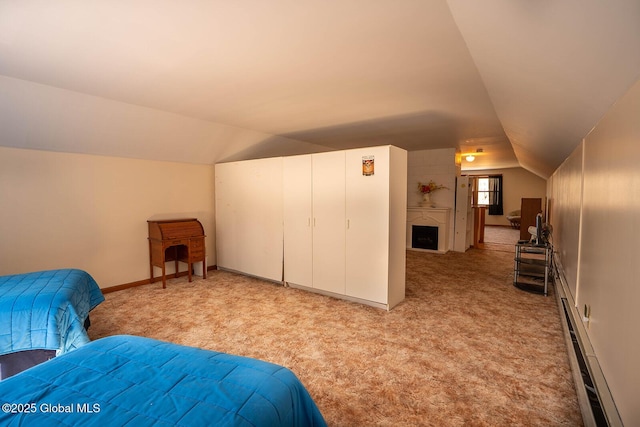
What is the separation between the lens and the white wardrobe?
356 centimetres

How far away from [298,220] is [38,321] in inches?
112

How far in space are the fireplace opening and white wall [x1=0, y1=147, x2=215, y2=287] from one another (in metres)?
4.90

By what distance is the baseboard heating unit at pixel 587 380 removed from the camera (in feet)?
5.15

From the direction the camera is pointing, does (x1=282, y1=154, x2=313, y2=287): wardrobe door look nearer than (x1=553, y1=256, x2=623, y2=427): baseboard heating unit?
No

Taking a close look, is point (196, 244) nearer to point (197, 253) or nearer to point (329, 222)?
point (197, 253)

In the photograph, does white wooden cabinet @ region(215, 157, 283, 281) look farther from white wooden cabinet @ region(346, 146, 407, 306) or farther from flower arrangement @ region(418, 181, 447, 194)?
flower arrangement @ region(418, 181, 447, 194)

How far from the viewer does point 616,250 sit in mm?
1647

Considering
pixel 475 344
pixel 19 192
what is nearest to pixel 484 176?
pixel 475 344

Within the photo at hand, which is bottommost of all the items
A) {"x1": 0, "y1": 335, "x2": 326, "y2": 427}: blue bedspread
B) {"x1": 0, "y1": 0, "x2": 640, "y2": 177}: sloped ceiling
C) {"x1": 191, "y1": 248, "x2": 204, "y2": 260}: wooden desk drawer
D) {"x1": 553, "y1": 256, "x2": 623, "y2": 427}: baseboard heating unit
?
{"x1": 553, "y1": 256, "x2": 623, "y2": 427}: baseboard heating unit

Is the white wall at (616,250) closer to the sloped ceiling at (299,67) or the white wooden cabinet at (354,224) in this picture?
the sloped ceiling at (299,67)

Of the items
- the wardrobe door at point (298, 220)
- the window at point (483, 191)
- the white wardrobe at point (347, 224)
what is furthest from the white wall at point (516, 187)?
the wardrobe door at point (298, 220)

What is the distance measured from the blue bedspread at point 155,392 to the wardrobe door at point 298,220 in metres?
2.83

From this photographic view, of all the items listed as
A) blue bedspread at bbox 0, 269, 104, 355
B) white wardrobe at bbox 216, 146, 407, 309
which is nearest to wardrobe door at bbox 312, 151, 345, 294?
white wardrobe at bbox 216, 146, 407, 309

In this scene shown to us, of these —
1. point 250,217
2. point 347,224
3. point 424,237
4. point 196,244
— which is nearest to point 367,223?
point 347,224
